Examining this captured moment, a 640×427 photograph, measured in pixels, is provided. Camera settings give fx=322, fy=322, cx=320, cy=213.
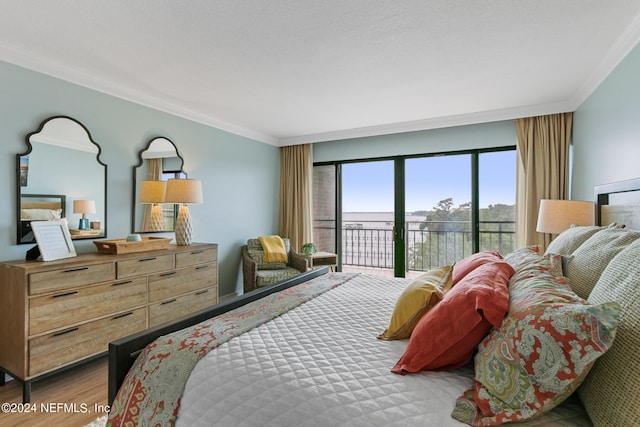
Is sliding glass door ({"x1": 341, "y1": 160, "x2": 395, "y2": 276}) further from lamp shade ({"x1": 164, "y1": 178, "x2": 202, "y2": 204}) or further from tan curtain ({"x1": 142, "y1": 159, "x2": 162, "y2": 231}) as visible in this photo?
tan curtain ({"x1": 142, "y1": 159, "x2": 162, "y2": 231})

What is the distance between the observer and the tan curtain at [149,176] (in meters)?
3.47

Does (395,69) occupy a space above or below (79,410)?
above

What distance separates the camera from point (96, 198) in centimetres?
300

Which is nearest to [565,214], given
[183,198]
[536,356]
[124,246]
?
[536,356]

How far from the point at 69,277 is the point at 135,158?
1448mm

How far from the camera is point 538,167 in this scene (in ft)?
12.6

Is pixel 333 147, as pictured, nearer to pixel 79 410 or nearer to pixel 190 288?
pixel 190 288

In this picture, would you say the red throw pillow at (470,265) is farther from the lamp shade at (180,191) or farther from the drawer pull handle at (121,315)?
the lamp shade at (180,191)

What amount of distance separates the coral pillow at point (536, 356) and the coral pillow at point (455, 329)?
0.21 feet

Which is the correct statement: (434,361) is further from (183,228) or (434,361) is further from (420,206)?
(420,206)

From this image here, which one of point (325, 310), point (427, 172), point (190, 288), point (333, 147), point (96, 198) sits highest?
point (333, 147)

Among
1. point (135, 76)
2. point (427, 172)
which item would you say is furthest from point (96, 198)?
point (427, 172)

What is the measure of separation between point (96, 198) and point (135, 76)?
46.3 inches

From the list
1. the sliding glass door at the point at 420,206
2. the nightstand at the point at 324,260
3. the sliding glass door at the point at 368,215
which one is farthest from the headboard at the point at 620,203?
the nightstand at the point at 324,260
